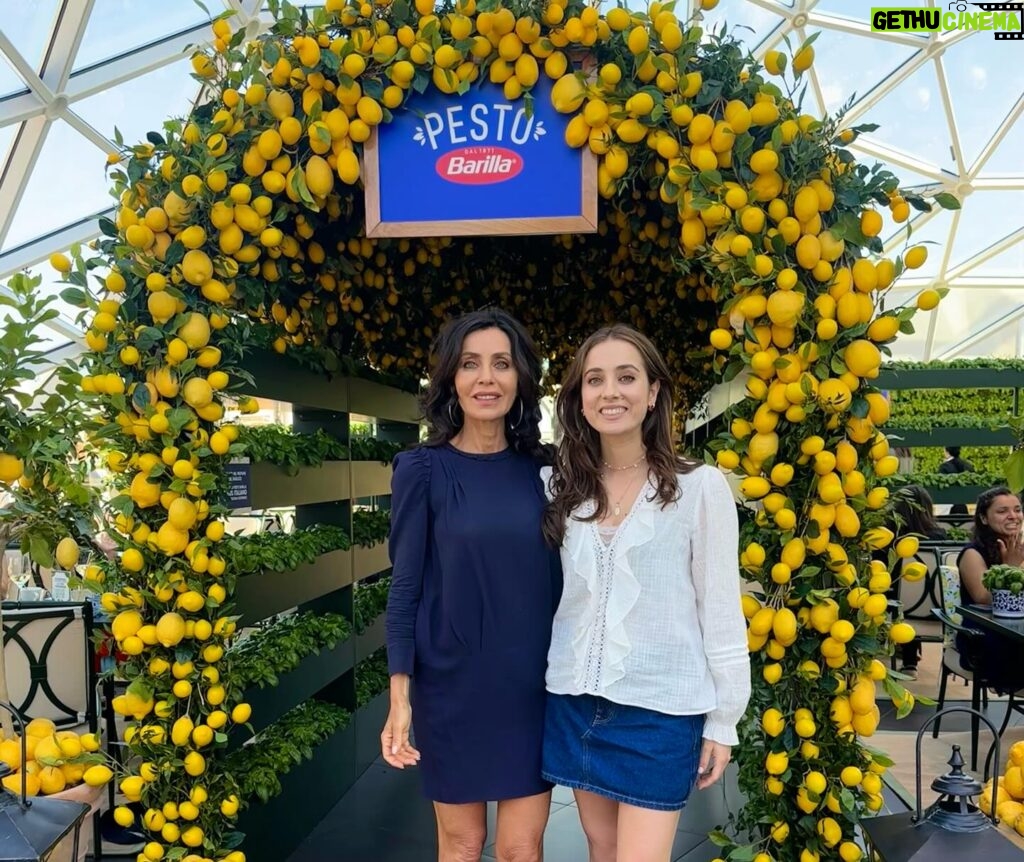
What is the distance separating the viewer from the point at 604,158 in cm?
196

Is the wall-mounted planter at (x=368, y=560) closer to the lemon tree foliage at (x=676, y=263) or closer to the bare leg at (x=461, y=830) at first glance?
the lemon tree foliage at (x=676, y=263)

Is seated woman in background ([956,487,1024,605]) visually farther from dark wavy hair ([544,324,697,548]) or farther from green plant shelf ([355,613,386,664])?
dark wavy hair ([544,324,697,548])

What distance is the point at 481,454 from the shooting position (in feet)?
5.74

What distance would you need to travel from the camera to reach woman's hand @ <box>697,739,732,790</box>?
1.53 meters

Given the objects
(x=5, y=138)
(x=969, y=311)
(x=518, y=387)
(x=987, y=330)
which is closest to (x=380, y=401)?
(x=518, y=387)

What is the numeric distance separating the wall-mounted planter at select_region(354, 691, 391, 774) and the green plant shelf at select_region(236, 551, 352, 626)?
2.13 ft

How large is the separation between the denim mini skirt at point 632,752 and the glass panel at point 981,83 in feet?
34.2

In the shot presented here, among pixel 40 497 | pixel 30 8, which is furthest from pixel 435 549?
pixel 30 8

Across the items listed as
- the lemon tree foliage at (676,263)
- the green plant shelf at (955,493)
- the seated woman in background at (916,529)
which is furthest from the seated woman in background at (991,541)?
the green plant shelf at (955,493)

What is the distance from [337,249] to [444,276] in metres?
0.91

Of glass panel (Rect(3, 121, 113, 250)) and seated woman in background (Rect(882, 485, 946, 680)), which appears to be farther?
glass panel (Rect(3, 121, 113, 250))

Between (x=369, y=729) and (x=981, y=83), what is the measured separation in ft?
34.9

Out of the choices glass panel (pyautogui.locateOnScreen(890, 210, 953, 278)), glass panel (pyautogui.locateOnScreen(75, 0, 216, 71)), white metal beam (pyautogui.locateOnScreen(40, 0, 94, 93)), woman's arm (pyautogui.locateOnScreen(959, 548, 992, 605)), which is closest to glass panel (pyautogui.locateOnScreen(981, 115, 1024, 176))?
glass panel (pyautogui.locateOnScreen(890, 210, 953, 278))

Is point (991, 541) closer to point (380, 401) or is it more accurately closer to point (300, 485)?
point (380, 401)
